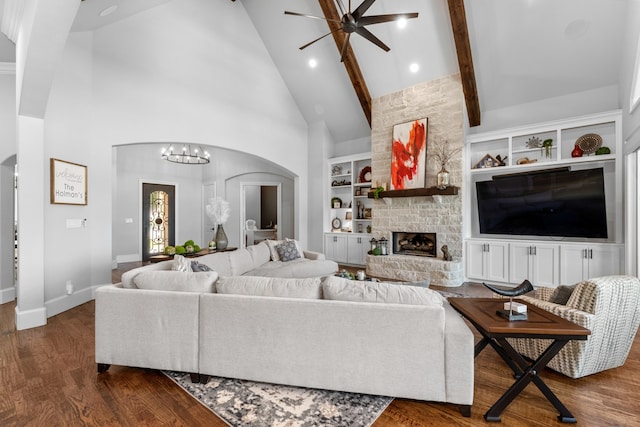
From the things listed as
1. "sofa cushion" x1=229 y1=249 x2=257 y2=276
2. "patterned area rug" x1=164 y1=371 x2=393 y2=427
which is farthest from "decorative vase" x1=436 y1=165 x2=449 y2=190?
"patterned area rug" x1=164 y1=371 x2=393 y2=427

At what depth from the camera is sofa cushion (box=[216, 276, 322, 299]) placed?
2.12 meters

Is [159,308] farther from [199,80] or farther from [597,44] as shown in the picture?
[597,44]

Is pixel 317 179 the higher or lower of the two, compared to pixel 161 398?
higher

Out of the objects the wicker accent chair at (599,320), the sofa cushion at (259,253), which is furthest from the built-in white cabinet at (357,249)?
the wicker accent chair at (599,320)

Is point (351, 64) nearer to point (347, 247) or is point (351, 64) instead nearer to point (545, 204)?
point (347, 247)

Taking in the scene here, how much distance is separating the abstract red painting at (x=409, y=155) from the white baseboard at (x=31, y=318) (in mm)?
5471

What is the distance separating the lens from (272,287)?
218cm

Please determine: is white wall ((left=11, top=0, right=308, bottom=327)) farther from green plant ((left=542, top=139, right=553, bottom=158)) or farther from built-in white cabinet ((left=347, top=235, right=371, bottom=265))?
green plant ((left=542, top=139, right=553, bottom=158))

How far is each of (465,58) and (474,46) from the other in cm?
31

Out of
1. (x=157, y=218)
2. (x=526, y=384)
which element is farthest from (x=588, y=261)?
(x=157, y=218)

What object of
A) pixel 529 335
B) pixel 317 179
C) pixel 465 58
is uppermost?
pixel 465 58

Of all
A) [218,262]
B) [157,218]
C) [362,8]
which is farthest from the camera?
[157,218]

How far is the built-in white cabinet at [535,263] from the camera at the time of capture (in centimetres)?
462

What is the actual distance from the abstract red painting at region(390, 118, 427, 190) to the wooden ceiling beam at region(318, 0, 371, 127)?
34.7 inches
